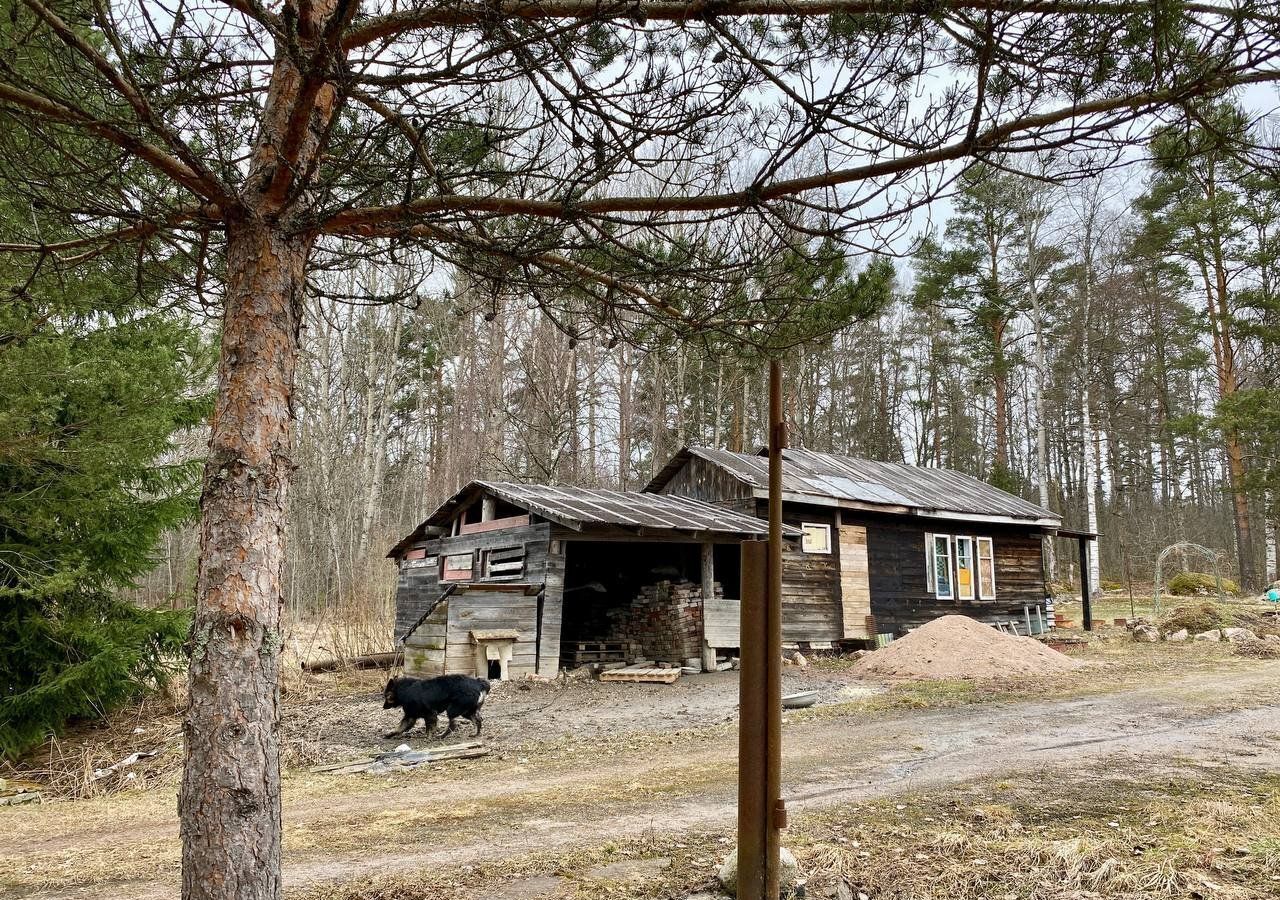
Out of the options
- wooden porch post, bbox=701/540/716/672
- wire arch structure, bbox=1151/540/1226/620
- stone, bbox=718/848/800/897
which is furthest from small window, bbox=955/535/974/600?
stone, bbox=718/848/800/897

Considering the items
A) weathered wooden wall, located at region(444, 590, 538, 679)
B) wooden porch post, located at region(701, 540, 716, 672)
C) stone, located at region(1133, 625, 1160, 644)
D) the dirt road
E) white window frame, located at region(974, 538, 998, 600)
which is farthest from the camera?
white window frame, located at region(974, 538, 998, 600)

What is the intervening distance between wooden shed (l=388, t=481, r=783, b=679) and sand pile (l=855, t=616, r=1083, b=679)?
337 cm

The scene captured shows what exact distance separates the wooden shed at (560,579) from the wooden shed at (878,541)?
Answer: 1205 millimetres

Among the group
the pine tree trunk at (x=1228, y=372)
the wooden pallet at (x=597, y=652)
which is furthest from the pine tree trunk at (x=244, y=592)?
the pine tree trunk at (x=1228, y=372)

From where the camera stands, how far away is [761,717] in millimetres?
3436

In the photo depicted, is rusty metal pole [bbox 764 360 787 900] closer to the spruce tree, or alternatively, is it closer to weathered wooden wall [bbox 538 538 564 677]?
the spruce tree

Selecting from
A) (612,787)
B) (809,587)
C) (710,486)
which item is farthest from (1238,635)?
(612,787)

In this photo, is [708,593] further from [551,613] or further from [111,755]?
[111,755]

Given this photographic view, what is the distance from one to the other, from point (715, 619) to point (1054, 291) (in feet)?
74.5

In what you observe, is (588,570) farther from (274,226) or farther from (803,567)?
(274,226)

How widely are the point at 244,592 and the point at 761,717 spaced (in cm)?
230

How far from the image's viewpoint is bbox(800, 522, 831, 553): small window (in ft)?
64.0

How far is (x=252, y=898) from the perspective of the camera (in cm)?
350

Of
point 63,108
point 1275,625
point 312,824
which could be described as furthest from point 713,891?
point 1275,625
